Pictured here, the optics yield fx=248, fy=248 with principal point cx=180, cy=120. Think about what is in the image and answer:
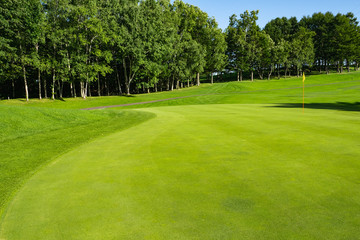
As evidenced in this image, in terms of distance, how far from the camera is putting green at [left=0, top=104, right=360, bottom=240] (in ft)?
10.7

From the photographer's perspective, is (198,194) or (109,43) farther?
(109,43)

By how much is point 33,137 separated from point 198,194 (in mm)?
10024

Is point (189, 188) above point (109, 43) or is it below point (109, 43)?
below

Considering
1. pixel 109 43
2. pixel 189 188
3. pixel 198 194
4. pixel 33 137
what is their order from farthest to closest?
pixel 109 43, pixel 33 137, pixel 189 188, pixel 198 194

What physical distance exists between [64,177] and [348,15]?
4959 inches

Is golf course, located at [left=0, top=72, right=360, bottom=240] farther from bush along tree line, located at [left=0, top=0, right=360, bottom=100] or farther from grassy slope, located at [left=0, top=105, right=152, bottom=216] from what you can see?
bush along tree line, located at [left=0, top=0, right=360, bottom=100]

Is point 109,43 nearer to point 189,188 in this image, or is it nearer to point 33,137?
point 33,137

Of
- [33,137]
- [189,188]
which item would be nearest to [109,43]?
[33,137]

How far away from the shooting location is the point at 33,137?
1140cm

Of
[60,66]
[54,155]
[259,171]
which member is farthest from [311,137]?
[60,66]

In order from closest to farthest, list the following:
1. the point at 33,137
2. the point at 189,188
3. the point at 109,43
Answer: the point at 189,188, the point at 33,137, the point at 109,43

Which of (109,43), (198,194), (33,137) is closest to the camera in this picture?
(198,194)

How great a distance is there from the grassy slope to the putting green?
21.7 inches

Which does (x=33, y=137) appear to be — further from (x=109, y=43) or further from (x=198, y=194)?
(x=109, y=43)
